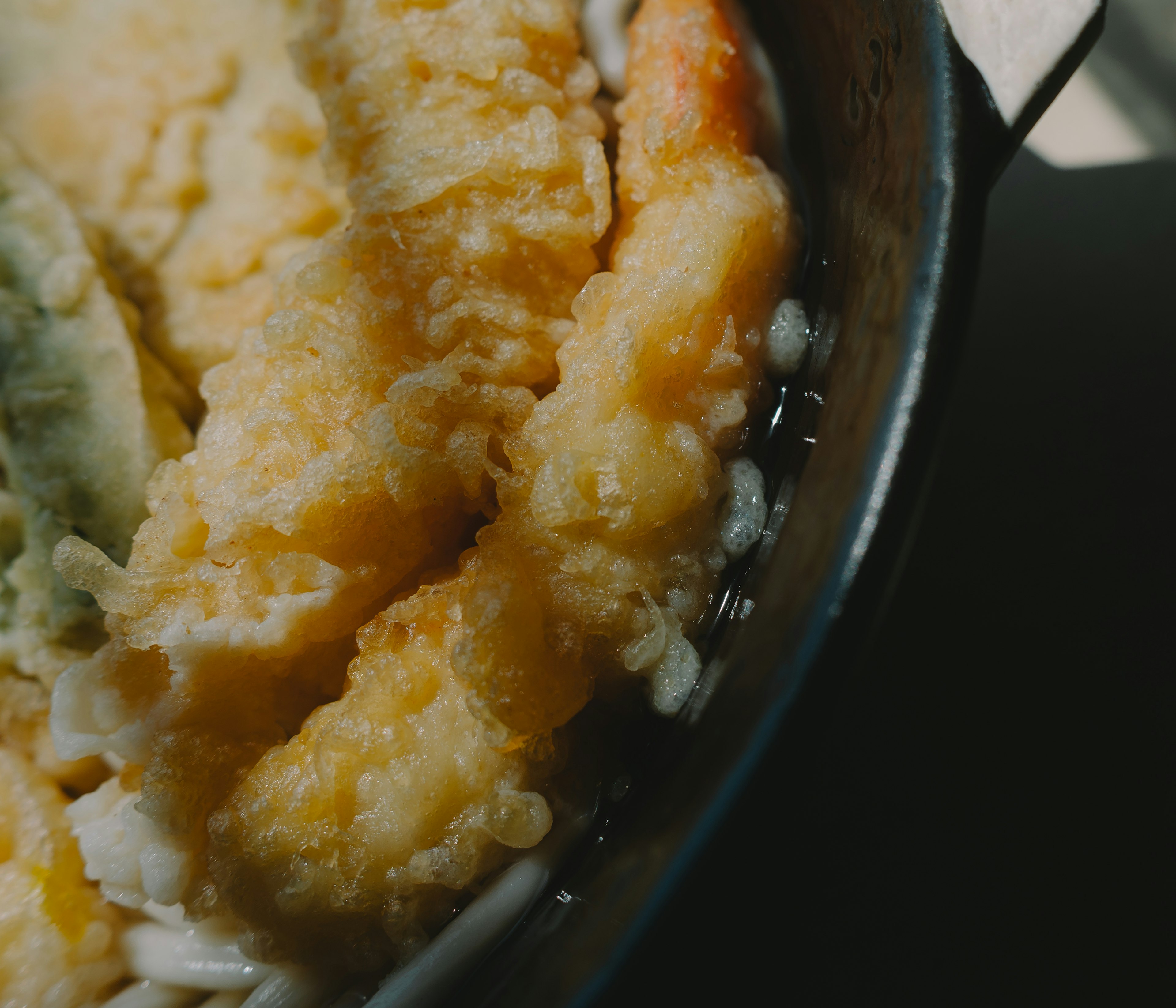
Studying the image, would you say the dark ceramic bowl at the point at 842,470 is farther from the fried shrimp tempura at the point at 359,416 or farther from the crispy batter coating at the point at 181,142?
the crispy batter coating at the point at 181,142

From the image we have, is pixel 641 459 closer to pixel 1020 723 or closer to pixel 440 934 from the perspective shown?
pixel 440 934

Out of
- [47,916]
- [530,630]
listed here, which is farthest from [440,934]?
[47,916]

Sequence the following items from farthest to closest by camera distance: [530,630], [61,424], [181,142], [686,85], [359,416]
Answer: [181,142]
[61,424]
[686,85]
[359,416]
[530,630]

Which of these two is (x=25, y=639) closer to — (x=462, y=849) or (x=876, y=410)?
(x=462, y=849)

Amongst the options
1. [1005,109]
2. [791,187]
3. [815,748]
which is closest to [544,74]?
[791,187]

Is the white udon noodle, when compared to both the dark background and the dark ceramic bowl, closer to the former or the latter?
the dark ceramic bowl

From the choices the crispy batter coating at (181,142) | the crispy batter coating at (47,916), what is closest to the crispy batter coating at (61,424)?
the crispy batter coating at (181,142)

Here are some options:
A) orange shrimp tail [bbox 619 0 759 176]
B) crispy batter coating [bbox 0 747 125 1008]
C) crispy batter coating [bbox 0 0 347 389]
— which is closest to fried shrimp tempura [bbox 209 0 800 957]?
orange shrimp tail [bbox 619 0 759 176]
